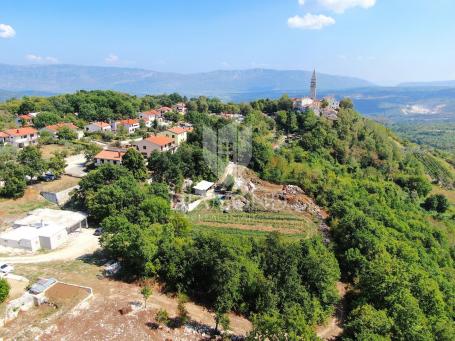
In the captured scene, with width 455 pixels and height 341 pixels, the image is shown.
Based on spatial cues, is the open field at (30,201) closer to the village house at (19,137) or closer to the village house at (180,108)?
the village house at (19,137)

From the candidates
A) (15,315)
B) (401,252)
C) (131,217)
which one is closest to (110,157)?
(131,217)

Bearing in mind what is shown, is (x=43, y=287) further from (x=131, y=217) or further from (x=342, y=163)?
(x=342, y=163)

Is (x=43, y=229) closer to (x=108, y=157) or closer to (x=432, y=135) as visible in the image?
(x=108, y=157)

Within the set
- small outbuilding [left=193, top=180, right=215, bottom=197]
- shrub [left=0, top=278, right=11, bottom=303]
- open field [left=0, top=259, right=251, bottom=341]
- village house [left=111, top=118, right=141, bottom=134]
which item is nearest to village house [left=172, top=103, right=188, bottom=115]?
village house [left=111, top=118, right=141, bottom=134]

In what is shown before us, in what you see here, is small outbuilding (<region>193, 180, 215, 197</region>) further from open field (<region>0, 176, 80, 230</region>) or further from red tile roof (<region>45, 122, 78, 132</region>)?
red tile roof (<region>45, 122, 78, 132</region>)

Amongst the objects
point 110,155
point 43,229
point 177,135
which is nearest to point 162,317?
point 43,229
